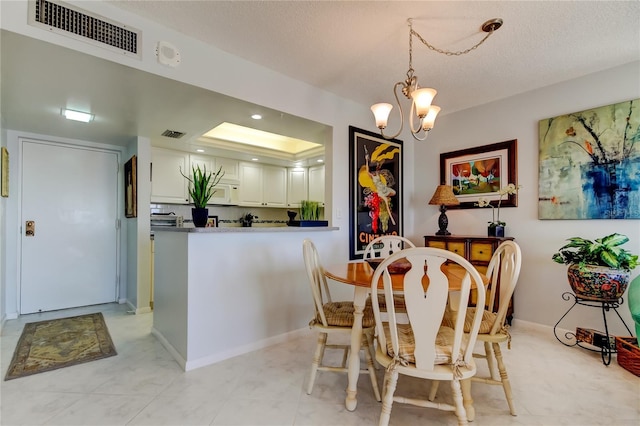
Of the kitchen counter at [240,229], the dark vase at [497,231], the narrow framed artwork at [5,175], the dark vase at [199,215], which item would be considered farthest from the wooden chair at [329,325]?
the narrow framed artwork at [5,175]

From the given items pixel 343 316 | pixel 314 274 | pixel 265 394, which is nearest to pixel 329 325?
pixel 343 316

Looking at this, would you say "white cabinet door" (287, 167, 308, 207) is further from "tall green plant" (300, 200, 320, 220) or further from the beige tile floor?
the beige tile floor

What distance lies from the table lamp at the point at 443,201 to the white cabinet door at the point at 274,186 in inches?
106

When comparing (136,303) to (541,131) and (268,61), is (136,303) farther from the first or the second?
(541,131)

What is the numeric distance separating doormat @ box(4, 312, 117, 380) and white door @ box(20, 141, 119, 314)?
1.91ft

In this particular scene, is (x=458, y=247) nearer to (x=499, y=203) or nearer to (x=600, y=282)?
(x=499, y=203)

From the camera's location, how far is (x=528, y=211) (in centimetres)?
308

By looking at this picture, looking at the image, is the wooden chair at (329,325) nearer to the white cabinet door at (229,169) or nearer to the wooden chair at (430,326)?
the wooden chair at (430,326)

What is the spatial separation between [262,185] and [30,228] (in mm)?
2899

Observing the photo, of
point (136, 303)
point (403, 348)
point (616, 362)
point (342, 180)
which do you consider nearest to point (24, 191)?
point (136, 303)

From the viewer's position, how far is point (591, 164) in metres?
2.69

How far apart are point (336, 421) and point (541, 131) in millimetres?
3126

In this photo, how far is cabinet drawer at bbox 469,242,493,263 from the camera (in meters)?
2.99

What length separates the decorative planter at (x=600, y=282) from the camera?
7.35 feet
